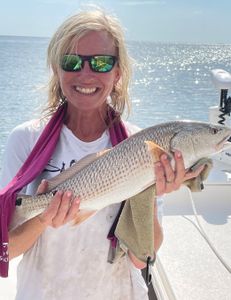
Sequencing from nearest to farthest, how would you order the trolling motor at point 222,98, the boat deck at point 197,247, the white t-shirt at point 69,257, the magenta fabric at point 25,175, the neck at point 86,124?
1. the magenta fabric at point 25,175
2. the white t-shirt at point 69,257
3. the neck at point 86,124
4. the boat deck at point 197,247
5. the trolling motor at point 222,98

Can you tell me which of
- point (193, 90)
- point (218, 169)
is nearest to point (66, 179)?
point (218, 169)

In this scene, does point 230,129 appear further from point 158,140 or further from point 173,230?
point 173,230

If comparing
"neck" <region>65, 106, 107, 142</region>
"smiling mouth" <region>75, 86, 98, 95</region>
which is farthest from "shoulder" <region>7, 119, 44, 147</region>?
"smiling mouth" <region>75, 86, 98, 95</region>

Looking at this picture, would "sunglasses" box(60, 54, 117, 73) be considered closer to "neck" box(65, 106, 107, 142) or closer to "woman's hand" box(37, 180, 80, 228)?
"neck" box(65, 106, 107, 142)

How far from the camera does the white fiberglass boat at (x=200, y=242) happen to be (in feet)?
10.2

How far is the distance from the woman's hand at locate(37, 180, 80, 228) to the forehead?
57 centimetres

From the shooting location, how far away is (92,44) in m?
2.10

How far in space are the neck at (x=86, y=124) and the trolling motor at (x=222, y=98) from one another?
3.02 metres

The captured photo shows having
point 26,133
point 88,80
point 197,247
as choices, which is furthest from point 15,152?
point 197,247

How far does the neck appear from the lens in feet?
7.19

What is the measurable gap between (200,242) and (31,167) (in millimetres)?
2008

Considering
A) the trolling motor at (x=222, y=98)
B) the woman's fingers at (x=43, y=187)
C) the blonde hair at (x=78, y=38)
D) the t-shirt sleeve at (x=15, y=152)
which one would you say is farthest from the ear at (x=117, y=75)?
the trolling motor at (x=222, y=98)

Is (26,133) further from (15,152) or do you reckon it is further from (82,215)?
(82,215)

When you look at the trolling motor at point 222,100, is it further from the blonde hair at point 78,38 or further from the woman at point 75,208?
the woman at point 75,208
